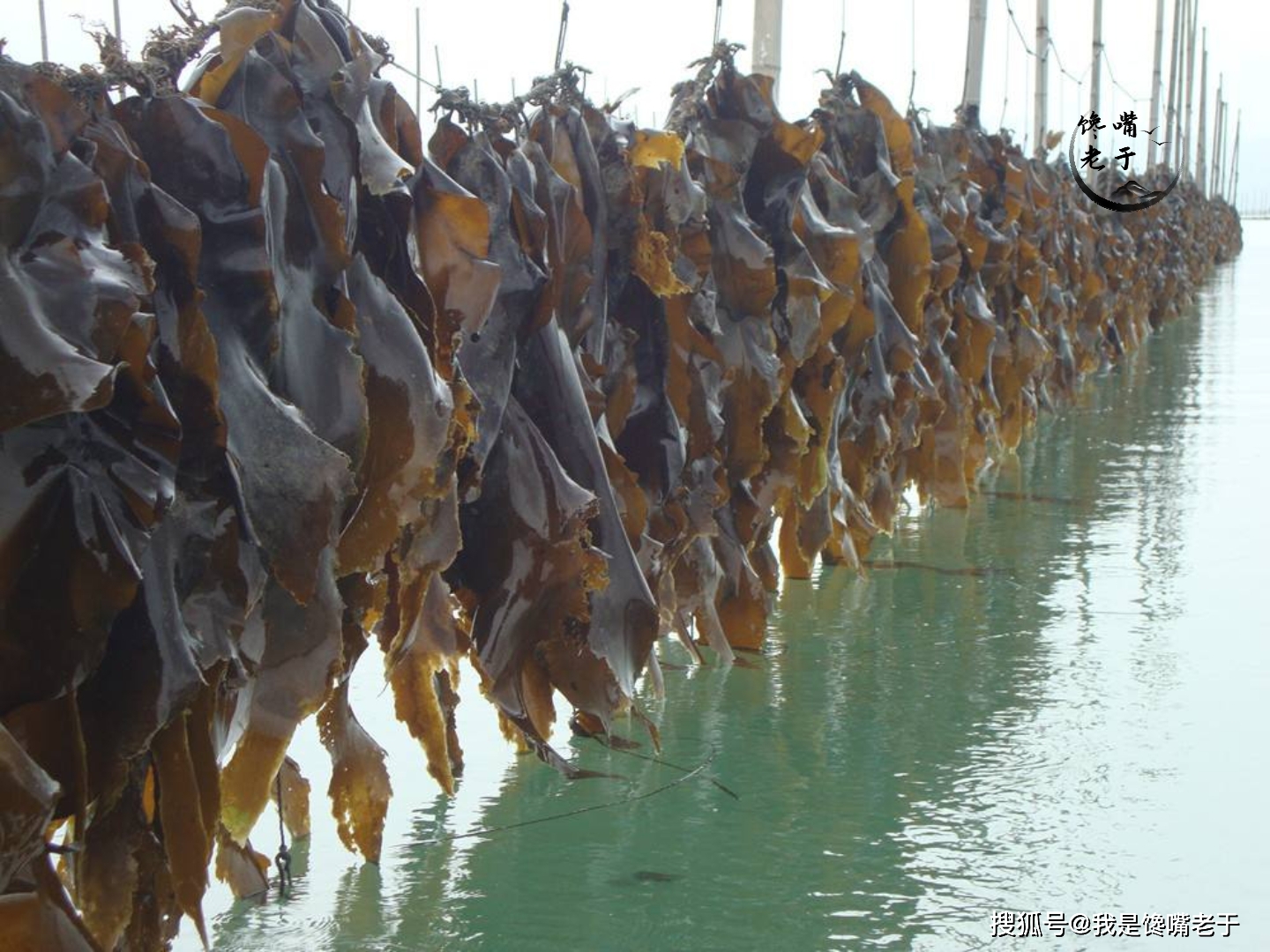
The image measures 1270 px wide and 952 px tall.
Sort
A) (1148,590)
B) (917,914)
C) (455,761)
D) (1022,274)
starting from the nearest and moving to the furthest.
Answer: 1. (917,914)
2. (455,761)
3. (1148,590)
4. (1022,274)

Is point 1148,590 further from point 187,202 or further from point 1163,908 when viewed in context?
point 187,202

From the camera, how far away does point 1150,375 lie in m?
12.7

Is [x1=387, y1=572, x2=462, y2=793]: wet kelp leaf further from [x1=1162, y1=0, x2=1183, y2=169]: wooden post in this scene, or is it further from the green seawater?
[x1=1162, y1=0, x2=1183, y2=169]: wooden post

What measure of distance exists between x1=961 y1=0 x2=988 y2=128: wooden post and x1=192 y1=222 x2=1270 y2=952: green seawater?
6.69 metres

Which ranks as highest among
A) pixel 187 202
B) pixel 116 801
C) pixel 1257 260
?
pixel 1257 260

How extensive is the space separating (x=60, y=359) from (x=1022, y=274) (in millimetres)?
6777

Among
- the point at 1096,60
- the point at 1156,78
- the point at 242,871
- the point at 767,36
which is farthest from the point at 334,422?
Answer: the point at 1156,78

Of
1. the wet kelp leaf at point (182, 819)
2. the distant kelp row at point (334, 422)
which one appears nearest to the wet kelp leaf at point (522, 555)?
the distant kelp row at point (334, 422)

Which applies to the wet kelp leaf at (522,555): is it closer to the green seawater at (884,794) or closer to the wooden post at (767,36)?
the green seawater at (884,794)

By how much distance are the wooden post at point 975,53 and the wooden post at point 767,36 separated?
463 cm

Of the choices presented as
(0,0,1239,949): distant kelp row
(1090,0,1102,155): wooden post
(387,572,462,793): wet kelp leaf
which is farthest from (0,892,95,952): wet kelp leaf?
(1090,0,1102,155): wooden post

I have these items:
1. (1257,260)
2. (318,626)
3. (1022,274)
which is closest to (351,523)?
(318,626)

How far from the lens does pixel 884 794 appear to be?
3160 millimetres

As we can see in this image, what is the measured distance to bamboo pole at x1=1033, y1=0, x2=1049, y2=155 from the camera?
16938mm
